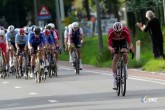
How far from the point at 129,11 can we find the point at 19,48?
45.2 feet

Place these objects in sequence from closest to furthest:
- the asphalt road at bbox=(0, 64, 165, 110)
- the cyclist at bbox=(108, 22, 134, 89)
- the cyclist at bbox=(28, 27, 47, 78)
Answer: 1. the asphalt road at bbox=(0, 64, 165, 110)
2. the cyclist at bbox=(108, 22, 134, 89)
3. the cyclist at bbox=(28, 27, 47, 78)

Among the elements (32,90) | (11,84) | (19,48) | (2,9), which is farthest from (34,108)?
(2,9)

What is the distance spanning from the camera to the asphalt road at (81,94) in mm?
15448

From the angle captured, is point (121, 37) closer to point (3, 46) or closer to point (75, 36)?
point (75, 36)

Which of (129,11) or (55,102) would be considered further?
(129,11)

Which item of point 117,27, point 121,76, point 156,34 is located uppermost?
point 117,27

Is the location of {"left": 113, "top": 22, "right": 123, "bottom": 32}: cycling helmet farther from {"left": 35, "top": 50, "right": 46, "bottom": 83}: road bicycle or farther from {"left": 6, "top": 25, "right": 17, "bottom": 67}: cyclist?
{"left": 6, "top": 25, "right": 17, "bottom": 67}: cyclist

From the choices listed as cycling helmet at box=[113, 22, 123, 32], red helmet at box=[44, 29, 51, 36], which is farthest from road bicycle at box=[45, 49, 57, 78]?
cycling helmet at box=[113, 22, 123, 32]

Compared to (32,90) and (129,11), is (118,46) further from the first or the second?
(129,11)

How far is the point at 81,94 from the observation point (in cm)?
1836

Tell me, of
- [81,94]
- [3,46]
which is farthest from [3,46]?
[81,94]

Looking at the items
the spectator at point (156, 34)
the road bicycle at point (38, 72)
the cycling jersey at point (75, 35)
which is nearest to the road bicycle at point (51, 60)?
the cycling jersey at point (75, 35)

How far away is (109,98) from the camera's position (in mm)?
16906

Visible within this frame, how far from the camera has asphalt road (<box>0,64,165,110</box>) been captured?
15448 mm
